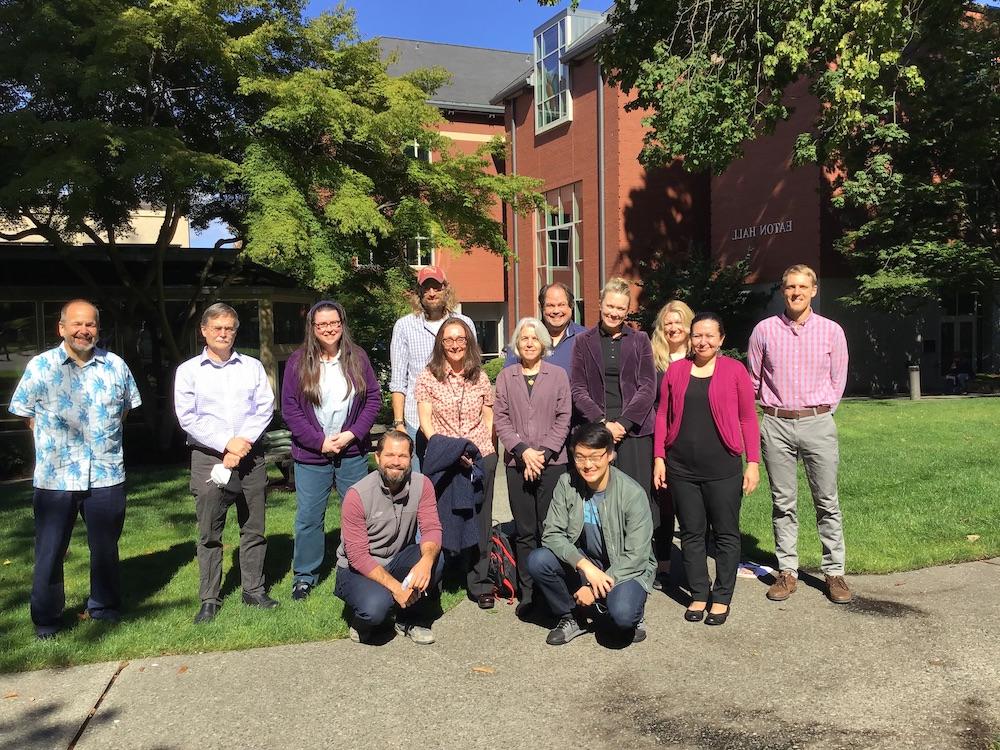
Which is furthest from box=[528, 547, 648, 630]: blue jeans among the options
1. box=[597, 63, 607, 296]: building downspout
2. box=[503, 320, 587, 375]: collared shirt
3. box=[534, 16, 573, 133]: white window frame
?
box=[534, 16, 573, 133]: white window frame

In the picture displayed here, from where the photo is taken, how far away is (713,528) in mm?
4414

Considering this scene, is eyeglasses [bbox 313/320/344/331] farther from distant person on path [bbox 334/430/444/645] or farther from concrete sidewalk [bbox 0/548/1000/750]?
concrete sidewalk [bbox 0/548/1000/750]

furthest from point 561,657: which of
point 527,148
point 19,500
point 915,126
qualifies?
point 527,148

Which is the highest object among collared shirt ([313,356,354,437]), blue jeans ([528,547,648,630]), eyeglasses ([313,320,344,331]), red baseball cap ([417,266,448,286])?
red baseball cap ([417,266,448,286])

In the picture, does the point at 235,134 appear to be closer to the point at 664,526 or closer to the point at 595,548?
the point at 664,526

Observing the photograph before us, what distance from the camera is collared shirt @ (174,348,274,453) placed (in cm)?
450

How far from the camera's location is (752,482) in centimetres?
439

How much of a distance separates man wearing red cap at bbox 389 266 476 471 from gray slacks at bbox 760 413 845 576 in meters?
2.05

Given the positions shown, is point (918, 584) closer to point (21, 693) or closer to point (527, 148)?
point (21, 693)

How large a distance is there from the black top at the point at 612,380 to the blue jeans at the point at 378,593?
4.42ft

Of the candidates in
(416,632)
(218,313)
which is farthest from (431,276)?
(416,632)

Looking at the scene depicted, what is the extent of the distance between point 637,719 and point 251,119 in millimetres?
11269

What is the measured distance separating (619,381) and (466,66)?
34201mm

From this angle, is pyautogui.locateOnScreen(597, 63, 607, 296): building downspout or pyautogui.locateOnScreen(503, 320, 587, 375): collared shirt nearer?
pyautogui.locateOnScreen(503, 320, 587, 375): collared shirt
